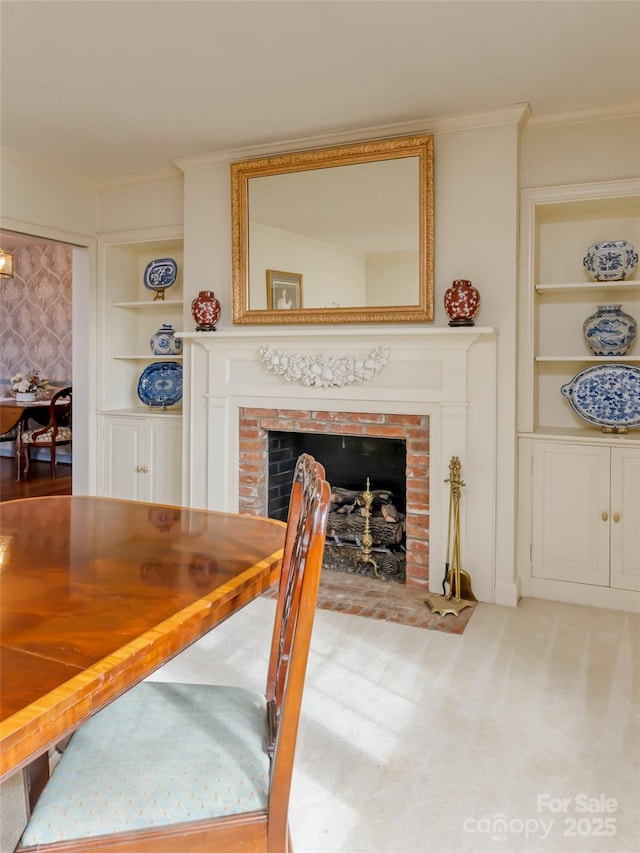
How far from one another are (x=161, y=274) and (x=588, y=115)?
2.81 metres

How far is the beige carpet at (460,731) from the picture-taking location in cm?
152

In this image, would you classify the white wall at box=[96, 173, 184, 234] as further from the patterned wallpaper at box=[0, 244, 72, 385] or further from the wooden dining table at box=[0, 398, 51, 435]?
the patterned wallpaper at box=[0, 244, 72, 385]

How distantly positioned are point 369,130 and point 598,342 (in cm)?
163

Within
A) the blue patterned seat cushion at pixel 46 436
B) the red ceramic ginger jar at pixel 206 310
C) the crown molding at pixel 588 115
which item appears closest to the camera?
the crown molding at pixel 588 115

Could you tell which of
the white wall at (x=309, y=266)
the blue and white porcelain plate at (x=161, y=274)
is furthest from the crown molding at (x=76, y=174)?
the white wall at (x=309, y=266)

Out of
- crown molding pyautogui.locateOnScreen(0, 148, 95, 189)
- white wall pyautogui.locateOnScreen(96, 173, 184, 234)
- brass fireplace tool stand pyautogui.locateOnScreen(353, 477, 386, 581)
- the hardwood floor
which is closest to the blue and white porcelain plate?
white wall pyautogui.locateOnScreen(96, 173, 184, 234)

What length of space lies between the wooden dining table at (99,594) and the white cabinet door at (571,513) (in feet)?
6.07

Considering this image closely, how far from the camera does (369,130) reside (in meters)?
3.16

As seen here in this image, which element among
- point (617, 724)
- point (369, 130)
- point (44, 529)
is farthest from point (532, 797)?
point (369, 130)

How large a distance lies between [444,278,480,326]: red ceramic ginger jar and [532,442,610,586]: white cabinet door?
774 mm

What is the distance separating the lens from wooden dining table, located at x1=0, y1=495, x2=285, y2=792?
2.81 ft

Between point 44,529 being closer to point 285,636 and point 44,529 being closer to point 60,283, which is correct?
point 285,636

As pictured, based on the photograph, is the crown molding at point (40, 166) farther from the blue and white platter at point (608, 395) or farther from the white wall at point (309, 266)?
the blue and white platter at point (608, 395)

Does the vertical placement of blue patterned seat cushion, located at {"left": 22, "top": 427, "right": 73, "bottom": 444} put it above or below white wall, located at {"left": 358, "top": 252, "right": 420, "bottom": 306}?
below
